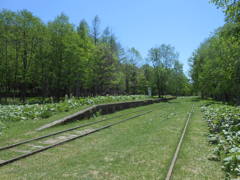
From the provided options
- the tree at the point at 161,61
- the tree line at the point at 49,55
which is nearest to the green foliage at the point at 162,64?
the tree at the point at 161,61

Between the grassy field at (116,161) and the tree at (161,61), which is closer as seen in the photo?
the grassy field at (116,161)

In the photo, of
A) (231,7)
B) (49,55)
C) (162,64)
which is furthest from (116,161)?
(162,64)

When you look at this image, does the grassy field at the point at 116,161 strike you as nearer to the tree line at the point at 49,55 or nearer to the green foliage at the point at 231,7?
the green foliage at the point at 231,7

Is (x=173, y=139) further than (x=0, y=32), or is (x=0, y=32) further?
(x=0, y=32)

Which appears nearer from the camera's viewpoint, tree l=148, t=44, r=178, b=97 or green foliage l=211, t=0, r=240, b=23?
green foliage l=211, t=0, r=240, b=23

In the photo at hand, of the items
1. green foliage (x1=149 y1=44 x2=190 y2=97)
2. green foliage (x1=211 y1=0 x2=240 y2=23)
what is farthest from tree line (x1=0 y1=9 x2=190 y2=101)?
green foliage (x1=211 y1=0 x2=240 y2=23)

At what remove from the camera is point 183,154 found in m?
5.13

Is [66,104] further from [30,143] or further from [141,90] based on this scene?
[141,90]

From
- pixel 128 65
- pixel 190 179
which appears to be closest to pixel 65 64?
pixel 128 65

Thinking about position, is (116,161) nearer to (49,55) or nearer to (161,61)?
(49,55)

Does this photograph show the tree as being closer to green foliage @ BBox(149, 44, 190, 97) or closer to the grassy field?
green foliage @ BBox(149, 44, 190, 97)

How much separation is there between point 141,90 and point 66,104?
142 ft

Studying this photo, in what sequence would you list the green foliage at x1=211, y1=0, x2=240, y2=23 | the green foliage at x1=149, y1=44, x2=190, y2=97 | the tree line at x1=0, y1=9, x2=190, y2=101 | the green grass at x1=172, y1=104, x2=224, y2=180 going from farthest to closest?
the green foliage at x1=149, y1=44, x2=190, y2=97 < the tree line at x1=0, y1=9, x2=190, y2=101 < the green foliage at x1=211, y1=0, x2=240, y2=23 < the green grass at x1=172, y1=104, x2=224, y2=180

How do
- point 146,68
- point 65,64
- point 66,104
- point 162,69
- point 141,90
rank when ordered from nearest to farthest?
point 66,104
point 65,64
point 162,69
point 146,68
point 141,90
